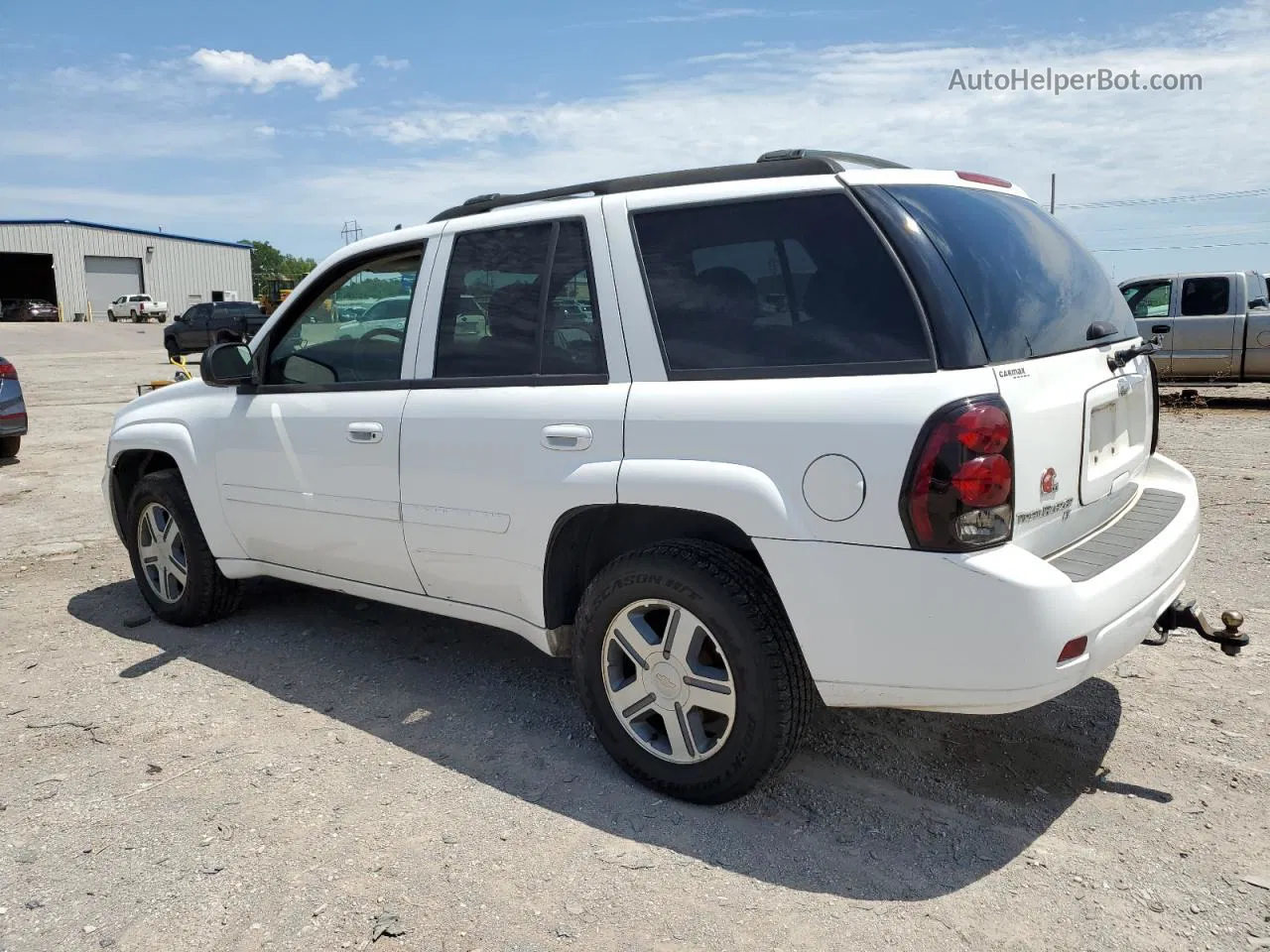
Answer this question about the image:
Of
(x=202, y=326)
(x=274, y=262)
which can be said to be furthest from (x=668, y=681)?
(x=274, y=262)

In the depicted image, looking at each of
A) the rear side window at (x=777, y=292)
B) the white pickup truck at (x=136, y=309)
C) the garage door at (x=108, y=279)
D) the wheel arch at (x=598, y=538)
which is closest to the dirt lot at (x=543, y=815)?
the wheel arch at (x=598, y=538)

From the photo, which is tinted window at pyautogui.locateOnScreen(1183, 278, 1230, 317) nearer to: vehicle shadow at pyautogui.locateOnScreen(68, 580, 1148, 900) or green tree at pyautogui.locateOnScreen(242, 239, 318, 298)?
vehicle shadow at pyautogui.locateOnScreen(68, 580, 1148, 900)

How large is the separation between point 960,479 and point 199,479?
3576 mm

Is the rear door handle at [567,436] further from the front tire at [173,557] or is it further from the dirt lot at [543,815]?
the front tire at [173,557]

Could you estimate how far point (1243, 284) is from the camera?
1390 cm

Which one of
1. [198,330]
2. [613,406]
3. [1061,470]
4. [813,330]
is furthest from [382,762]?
[198,330]

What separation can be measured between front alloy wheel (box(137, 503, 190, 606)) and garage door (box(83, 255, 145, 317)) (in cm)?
6134

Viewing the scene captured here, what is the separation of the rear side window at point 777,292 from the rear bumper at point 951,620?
54cm

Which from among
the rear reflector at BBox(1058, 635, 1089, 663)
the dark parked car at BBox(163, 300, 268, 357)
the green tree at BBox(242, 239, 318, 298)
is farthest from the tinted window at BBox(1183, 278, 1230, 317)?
the green tree at BBox(242, 239, 318, 298)

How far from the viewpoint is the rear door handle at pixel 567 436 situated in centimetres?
325

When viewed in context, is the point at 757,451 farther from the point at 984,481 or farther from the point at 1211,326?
the point at 1211,326

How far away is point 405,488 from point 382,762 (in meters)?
0.99

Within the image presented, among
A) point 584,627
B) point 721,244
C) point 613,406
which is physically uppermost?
point 721,244

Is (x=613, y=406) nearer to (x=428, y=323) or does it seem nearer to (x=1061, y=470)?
(x=428, y=323)
